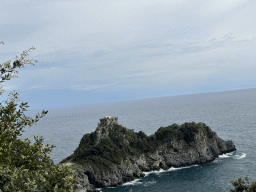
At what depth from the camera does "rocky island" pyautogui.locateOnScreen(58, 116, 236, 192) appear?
6931cm

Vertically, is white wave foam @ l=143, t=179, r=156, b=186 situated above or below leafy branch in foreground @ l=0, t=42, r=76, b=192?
below

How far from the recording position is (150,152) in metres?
82.5

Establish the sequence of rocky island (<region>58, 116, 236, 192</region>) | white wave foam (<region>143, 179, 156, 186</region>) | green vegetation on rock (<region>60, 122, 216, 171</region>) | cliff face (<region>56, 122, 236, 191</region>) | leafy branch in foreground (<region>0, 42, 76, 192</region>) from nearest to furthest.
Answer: leafy branch in foreground (<region>0, 42, 76, 192</region>) → white wave foam (<region>143, 179, 156, 186</region>) → cliff face (<region>56, 122, 236, 191</region>) → rocky island (<region>58, 116, 236, 192</region>) → green vegetation on rock (<region>60, 122, 216, 171</region>)

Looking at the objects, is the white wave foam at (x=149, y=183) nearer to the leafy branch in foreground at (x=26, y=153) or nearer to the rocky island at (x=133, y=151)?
the rocky island at (x=133, y=151)

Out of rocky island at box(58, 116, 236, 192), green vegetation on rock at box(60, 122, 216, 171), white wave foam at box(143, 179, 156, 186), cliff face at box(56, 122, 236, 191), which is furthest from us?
green vegetation on rock at box(60, 122, 216, 171)

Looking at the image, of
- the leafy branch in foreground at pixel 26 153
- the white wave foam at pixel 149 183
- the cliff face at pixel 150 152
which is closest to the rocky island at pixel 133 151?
the cliff face at pixel 150 152

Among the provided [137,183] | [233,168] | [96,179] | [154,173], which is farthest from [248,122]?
[96,179]

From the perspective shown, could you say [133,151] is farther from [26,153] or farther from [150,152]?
[26,153]

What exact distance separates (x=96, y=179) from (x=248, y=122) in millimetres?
111785

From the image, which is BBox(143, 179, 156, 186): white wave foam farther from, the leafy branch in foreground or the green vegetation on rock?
the leafy branch in foreground

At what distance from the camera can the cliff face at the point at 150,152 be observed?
69188 millimetres

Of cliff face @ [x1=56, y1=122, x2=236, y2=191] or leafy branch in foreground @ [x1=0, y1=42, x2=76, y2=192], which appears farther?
cliff face @ [x1=56, y1=122, x2=236, y2=191]

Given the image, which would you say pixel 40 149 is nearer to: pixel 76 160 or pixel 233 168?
pixel 76 160

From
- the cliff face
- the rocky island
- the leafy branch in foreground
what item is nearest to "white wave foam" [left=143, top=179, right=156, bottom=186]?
the cliff face
